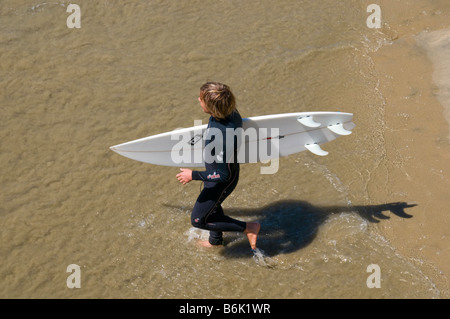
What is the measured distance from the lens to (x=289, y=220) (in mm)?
5207

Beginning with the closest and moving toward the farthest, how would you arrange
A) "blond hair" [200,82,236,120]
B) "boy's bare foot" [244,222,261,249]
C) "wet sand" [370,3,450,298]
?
"blond hair" [200,82,236,120]
"boy's bare foot" [244,222,261,249]
"wet sand" [370,3,450,298]

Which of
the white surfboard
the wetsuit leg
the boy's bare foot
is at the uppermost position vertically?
the white surfboard

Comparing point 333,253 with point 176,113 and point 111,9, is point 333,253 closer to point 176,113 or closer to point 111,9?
point 176,113

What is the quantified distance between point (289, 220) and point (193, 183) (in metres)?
1.14

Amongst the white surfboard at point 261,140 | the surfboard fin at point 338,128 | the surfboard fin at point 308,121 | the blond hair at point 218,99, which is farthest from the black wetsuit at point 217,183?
the surfboard fin at point 338,128

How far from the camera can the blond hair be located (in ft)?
12.7

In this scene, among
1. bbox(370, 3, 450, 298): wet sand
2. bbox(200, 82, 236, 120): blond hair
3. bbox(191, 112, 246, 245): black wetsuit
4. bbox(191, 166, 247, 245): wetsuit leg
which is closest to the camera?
bbox(200, 82, 236, 120): blond hair

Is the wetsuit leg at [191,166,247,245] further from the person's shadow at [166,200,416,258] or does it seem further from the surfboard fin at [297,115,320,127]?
the surfboard fin at [297,115,320,127]

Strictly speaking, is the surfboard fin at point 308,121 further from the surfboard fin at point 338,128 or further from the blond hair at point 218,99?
the blond hair at point 218,99

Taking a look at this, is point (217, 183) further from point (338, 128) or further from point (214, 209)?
point (338, 128)

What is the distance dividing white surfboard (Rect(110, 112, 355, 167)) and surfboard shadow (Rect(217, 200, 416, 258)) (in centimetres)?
63

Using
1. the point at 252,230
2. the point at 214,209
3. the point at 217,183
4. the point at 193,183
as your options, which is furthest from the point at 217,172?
the point at 193,183

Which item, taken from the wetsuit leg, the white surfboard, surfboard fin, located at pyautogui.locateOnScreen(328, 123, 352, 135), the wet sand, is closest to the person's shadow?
the wet sand

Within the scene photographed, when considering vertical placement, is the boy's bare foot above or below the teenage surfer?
below
